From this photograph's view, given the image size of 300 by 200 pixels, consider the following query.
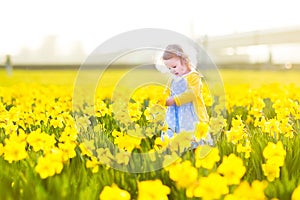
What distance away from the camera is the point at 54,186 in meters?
2.41

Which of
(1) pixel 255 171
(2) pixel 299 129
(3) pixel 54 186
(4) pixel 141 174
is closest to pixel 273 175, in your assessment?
(1) pixel 255 171

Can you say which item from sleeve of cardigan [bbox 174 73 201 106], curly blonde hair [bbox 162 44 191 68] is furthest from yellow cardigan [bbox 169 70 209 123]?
curly blonde hair [bbox 162 44 191 68]

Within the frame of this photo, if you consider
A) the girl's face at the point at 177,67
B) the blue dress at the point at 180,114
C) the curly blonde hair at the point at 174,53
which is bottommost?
the blue dress at the point at 180,114

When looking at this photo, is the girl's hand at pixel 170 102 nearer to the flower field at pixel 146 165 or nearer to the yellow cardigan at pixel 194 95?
the yellow cardigan at pixel 194 95

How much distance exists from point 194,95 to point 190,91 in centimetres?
5

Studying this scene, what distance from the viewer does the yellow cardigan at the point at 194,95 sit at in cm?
421

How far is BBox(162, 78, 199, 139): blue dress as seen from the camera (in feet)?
14.0

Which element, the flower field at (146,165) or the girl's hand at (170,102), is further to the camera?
the girl's hand at (170,102)

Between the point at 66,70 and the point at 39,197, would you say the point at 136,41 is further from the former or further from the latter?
the point at 66,70

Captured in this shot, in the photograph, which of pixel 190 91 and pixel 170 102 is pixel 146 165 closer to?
pixel 170 102

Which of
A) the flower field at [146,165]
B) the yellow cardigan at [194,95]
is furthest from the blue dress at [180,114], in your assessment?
the flower field at [146,165]

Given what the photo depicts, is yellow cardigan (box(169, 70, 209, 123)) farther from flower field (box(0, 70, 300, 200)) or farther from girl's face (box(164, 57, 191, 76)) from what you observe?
flower field (box(0, 70, 300, 200))

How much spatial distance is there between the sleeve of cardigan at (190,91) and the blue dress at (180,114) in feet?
0.12

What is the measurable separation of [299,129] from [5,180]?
8.36 ft
